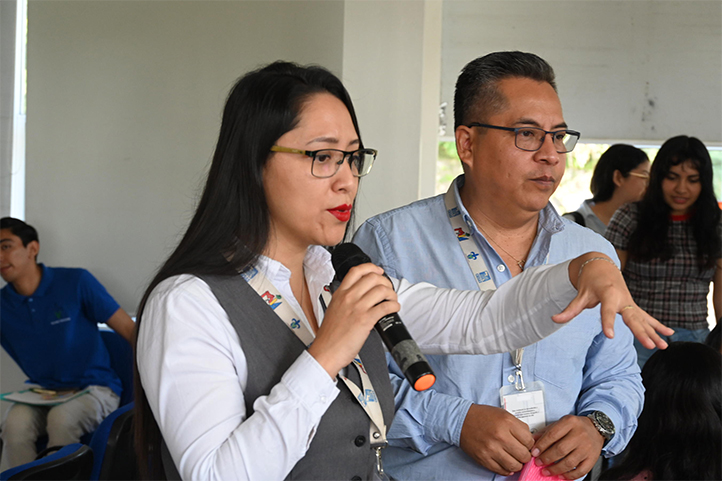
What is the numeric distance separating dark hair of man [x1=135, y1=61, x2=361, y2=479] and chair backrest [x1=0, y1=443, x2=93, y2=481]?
0.90 meters

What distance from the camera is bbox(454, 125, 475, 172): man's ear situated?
→ 1.83 m

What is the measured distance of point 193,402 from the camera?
0.98 metres

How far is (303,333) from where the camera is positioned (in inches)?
46.7

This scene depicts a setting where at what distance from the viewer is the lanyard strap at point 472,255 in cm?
159

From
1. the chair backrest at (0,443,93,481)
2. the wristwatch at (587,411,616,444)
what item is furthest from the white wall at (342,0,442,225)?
the wristwatch at (587,411,616,444)

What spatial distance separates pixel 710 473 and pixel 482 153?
1156mm

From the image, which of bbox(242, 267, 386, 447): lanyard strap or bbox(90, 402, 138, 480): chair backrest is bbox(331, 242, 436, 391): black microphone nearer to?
bbox(242, 267, 386, 447): lanyard strap

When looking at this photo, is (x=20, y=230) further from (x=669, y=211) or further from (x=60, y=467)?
(x=669, y=211)

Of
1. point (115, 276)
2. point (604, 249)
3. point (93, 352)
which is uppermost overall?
point (604, 249)

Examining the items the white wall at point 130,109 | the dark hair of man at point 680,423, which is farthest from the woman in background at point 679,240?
the white wall at point 130,109

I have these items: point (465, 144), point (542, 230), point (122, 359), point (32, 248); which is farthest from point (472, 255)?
point (32, 248)

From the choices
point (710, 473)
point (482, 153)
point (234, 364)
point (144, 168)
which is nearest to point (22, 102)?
point (144, 168)

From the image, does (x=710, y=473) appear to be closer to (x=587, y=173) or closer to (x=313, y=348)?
(x=313, y=348)

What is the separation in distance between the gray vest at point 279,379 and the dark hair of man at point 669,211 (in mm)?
2755
